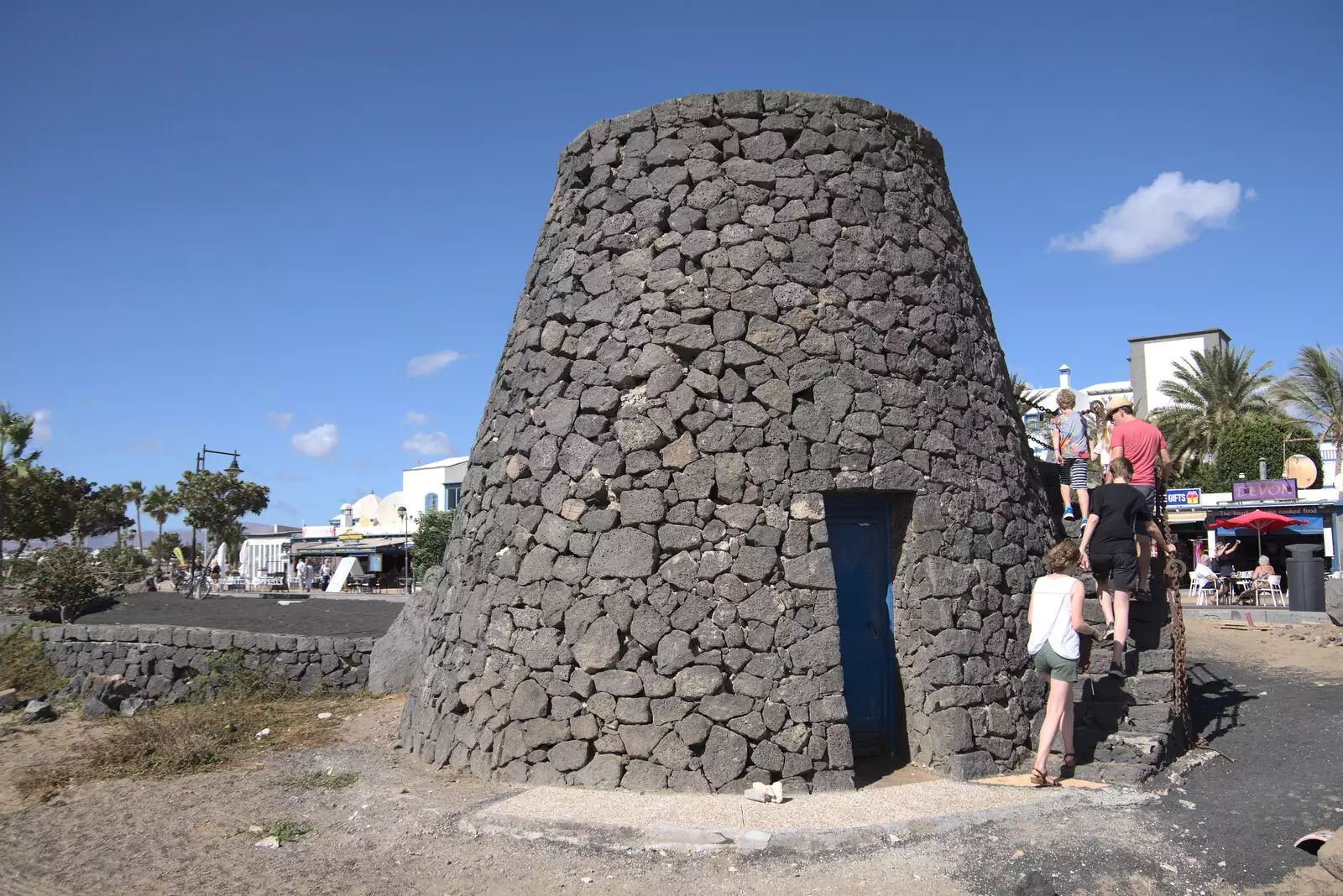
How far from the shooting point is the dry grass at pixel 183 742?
26.8 feet

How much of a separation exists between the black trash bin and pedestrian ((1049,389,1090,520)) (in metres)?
11.8

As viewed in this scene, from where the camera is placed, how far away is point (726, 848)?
214 inches

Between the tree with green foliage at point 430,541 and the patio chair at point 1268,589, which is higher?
the tree with green foliage at point 430,541

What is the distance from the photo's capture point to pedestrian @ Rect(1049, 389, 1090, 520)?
9.01 metres

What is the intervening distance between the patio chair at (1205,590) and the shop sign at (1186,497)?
5.93m

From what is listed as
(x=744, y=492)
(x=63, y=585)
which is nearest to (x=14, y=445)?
(x=63, y=585)

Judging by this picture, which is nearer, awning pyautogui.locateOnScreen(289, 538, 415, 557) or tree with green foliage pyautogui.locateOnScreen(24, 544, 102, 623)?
tree with green foliage pyautogui.locateOnScreen(24, 544, 102, 623)

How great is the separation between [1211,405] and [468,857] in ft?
117

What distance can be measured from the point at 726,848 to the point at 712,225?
4.87 m

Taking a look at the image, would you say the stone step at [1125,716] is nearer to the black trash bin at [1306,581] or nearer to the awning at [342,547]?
the black trash bin at [1306,581]

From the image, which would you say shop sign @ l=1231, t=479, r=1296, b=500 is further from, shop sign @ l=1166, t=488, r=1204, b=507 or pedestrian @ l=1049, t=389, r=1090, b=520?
pedestrian @ l=1049, t=389, r=1090, b=520

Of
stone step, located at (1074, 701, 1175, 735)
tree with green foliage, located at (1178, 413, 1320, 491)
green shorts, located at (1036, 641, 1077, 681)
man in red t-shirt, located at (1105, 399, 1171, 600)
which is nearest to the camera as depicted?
green shorts, located at (1036, 641, 1077, 681)

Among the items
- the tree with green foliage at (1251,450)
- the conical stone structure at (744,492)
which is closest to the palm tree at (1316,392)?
the tree with green foliage at (1251,450)

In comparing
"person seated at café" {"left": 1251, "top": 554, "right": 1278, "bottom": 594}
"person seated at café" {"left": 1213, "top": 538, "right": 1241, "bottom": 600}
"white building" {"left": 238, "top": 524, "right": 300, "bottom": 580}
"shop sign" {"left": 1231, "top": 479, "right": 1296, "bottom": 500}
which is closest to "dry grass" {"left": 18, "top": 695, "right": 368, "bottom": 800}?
"person seated at café" {"left": 1251, "top": 554, "right": 1278, "bottom": 594}
